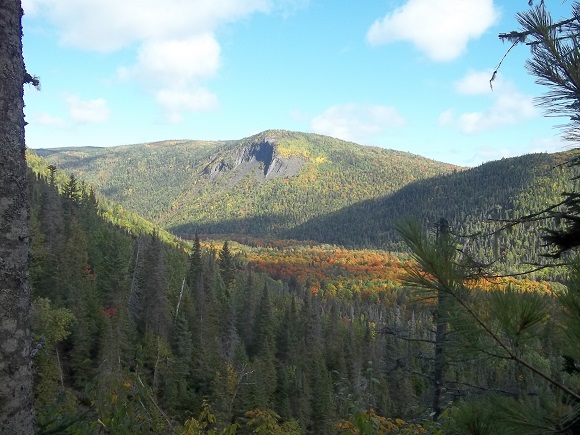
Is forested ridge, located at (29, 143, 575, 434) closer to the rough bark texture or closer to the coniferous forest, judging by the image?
the coniferous forest

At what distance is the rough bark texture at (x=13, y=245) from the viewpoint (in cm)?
286

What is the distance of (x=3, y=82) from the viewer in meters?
2.96

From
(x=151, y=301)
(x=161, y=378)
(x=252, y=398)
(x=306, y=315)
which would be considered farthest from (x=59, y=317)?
(x=306, y=315)

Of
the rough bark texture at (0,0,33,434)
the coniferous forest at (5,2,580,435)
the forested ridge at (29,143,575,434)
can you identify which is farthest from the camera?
the forested ridge at (29,143,575,434)

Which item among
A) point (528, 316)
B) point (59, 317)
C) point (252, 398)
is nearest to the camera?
point (528, 316)

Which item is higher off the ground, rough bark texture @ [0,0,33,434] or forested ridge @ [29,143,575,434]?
rough bark texture @ [0,0,33,434]

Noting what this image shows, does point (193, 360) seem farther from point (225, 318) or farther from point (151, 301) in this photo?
point (225, 318)

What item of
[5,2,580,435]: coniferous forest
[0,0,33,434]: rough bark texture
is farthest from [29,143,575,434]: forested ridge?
[0,0,33,434]: rough bark texture

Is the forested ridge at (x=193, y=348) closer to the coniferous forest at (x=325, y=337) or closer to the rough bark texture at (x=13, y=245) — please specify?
the coniferous forest at (x=325, y=337)

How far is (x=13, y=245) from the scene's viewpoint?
115 inches

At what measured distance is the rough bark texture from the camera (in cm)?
286

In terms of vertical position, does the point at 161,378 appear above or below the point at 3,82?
below

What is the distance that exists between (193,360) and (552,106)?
130ft

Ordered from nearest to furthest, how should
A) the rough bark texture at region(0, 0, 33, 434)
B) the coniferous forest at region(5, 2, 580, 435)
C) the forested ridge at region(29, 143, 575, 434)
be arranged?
the coniferous forest at region(5, 2, 580, 435) < the rough bark texture at region(0, 0, 33, 434) < the forested ridge at region(29, 143, 575, 434)
